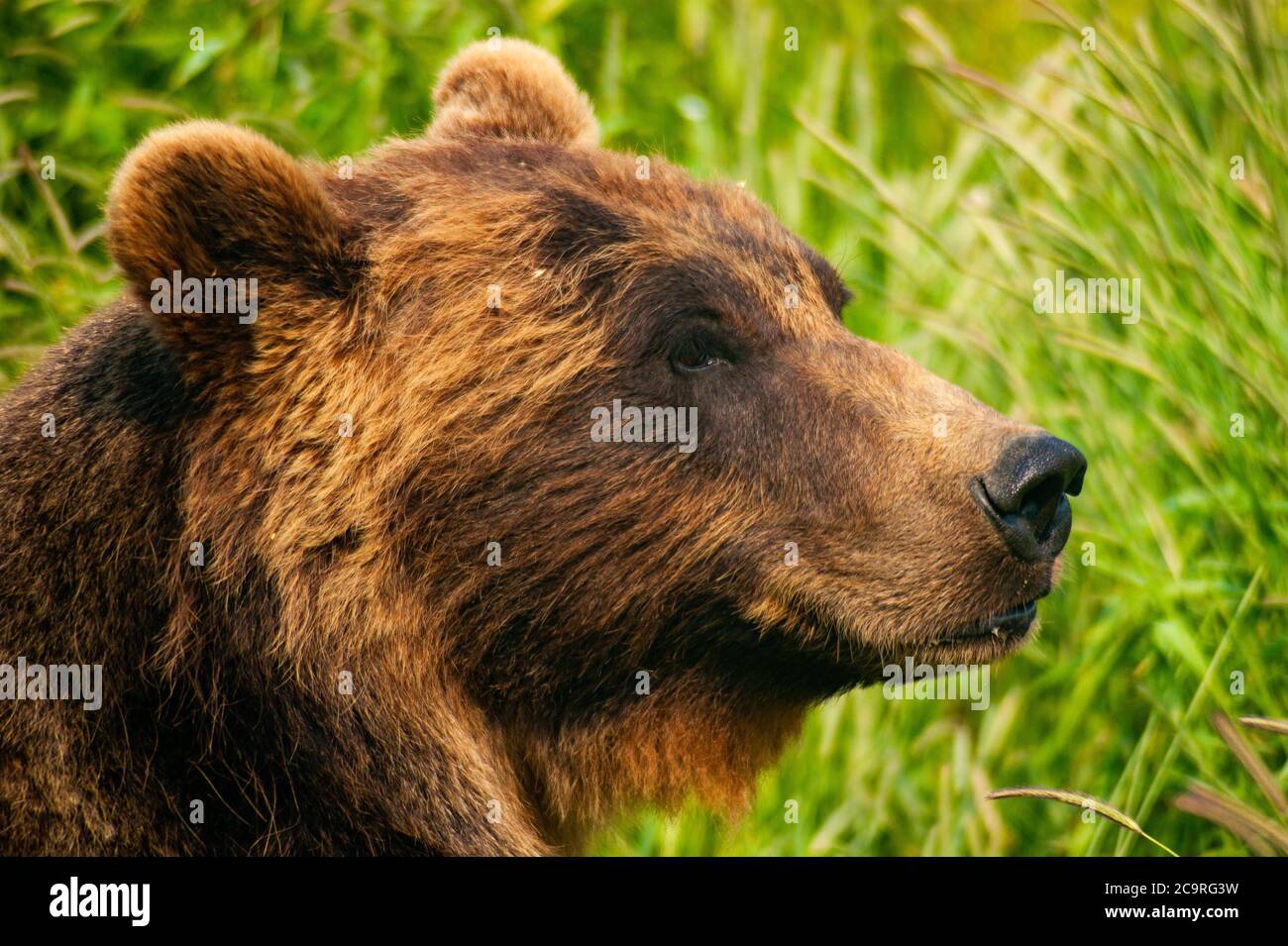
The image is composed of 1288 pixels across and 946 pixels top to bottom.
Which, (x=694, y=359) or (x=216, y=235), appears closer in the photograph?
(x=216, y=235)

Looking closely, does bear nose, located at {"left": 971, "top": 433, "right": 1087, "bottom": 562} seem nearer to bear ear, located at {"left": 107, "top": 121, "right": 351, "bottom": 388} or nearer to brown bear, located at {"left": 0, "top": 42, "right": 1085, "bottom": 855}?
brown bear, located at {"left": 0, "top": 42, "right": 1085, "bottom": 855}

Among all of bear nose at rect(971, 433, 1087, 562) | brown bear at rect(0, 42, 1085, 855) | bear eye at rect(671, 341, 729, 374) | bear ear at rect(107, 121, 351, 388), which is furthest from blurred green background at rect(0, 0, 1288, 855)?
bear ear at rect(107, 121, 351, 388)

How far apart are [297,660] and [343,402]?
25.0 inches

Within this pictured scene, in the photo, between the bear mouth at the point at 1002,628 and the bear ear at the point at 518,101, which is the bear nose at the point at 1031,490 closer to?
the bear mouth at the point at 1002,628

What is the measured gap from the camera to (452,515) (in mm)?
3506

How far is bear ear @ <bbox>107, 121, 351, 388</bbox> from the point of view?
3.29 meters

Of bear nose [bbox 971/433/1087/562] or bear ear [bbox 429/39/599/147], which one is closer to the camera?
bear nose [bbox 971/433/1087/562]

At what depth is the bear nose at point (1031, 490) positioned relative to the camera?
3381 mm

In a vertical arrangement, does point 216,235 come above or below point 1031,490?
above

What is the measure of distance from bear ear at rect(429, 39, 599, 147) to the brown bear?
26.5 inches

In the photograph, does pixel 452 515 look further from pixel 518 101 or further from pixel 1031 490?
pixel 518 101

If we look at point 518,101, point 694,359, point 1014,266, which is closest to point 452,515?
point 694,359

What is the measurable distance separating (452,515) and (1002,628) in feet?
4.58

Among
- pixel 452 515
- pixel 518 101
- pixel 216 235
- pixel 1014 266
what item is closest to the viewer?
pixel 216 235
